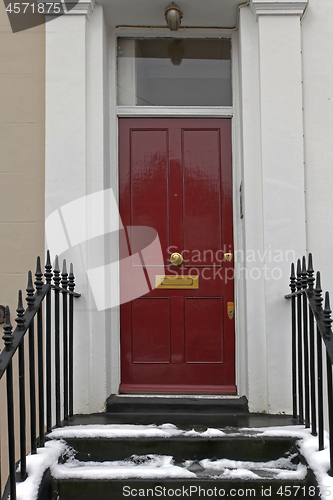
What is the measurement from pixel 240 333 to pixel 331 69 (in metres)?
2.42

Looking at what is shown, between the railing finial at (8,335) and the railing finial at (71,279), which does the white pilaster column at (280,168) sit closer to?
the railing finial at (71,279)

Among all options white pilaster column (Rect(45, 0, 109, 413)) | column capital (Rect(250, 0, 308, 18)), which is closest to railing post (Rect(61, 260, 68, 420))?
white pilaster column (Rect(45, 0, 109, 413))

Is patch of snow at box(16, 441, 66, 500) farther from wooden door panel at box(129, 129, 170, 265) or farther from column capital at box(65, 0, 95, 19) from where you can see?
column capital at box(65, 0, 95, 19)

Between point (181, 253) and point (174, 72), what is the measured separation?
5.67ft

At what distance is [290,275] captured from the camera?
11.8ft

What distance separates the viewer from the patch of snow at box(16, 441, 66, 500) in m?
2.21

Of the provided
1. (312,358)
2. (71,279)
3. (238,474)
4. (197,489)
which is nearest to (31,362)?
(71,279)

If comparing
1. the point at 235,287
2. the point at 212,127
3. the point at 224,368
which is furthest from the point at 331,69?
the point at 224,368

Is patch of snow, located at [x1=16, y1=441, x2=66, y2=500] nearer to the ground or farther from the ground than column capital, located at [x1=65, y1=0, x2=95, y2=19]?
nearer to the ground

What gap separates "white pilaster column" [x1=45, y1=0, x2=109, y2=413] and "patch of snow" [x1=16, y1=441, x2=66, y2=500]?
3.02 ft

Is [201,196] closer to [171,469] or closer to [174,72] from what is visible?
[174,72]

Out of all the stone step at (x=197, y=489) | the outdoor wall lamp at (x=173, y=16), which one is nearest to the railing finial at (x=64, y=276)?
the stone step at (x=197, y=489)

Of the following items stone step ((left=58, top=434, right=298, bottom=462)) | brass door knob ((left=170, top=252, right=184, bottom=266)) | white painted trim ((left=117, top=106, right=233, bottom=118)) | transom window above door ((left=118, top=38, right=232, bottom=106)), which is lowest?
stone step ((left=58, top=434, right=298, bottom=462))

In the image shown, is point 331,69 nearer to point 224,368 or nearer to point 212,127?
point 212,127
